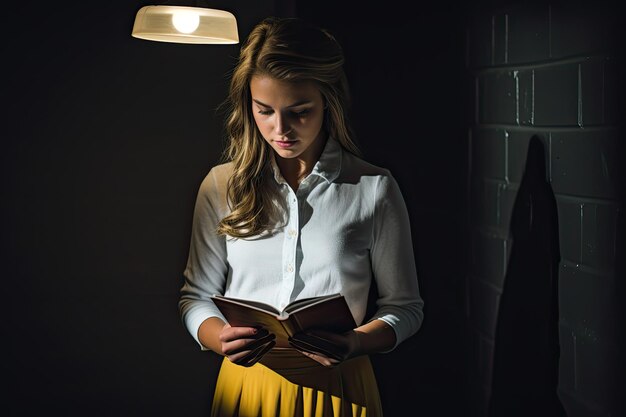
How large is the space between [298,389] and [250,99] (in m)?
0.71

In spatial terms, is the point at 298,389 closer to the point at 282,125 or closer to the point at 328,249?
the point at 328,249

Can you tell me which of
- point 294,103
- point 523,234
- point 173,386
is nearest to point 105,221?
point 173,386

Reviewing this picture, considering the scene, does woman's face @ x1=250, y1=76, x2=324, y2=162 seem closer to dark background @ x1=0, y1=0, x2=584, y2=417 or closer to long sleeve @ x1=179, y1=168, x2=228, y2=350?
long sleeve @ x1=179, y1=168, x2=228, y2=350

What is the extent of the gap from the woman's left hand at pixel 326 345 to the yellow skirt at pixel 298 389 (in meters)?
0.13

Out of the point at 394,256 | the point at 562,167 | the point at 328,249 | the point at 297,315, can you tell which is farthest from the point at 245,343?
the point at 562,167

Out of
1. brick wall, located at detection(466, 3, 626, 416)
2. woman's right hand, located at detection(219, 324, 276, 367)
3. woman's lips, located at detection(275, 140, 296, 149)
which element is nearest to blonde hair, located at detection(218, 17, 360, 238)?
woman's lips, located at detection(275, 140, 296, 149)

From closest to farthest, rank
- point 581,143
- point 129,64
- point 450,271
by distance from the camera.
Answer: point 581,143 → point 450,271 → point 129,64

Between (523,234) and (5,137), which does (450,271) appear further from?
(5,137)

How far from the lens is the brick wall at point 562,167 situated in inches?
62.9

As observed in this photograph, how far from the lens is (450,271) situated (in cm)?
244

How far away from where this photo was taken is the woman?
1.91m

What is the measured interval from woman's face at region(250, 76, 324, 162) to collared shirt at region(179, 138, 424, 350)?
127mm

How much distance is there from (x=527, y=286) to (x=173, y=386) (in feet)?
5.14

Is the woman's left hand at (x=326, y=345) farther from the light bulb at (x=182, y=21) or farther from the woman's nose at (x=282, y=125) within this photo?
the light bulb at (x=182, y=21)
